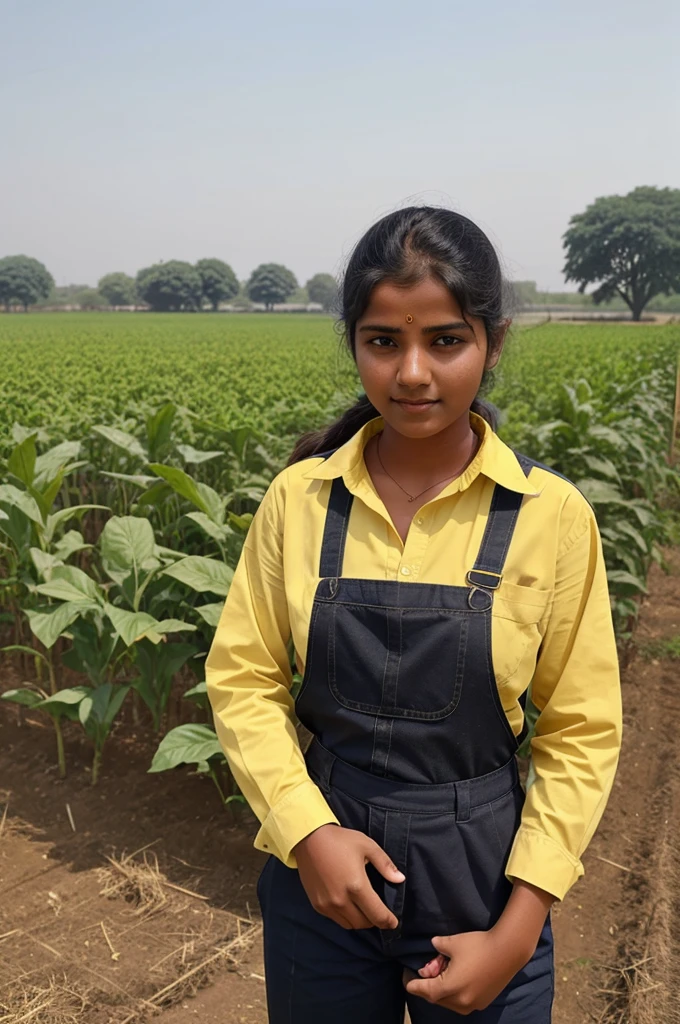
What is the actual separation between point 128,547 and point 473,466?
6.49 ft

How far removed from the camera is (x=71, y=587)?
3.02 m

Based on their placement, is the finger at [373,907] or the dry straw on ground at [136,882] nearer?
the finger at [373,907]

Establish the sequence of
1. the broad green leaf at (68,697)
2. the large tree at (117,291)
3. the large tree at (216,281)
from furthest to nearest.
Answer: the large tree at (117,291) < the large tree at (216,281) < the broad green leaf at (68,697)

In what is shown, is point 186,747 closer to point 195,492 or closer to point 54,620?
point 54,620

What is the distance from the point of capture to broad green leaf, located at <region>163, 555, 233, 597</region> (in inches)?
108

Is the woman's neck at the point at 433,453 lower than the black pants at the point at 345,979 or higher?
higher

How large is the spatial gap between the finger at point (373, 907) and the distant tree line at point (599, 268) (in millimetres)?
70572

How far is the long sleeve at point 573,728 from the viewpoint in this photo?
3.85ft

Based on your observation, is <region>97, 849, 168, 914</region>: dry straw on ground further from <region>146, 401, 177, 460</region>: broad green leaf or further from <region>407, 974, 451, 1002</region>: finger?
<region>146, 401, 177, 460</region>: broad green leaf

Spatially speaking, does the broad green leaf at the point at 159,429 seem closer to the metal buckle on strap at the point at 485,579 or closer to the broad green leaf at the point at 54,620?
the broad green leaf at the point at 54,620

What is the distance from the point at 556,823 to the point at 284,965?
0.44m

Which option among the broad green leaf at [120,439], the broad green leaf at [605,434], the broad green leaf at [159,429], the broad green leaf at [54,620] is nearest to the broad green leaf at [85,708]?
the broad green leaf at [54,620]

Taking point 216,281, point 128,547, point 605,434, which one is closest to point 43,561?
point 128,547

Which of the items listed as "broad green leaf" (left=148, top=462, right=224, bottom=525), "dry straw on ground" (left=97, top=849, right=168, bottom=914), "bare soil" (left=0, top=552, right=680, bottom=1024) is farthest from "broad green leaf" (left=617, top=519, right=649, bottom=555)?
"dry straw on ground" (left=97, top=849, right=168, bottom=914)
